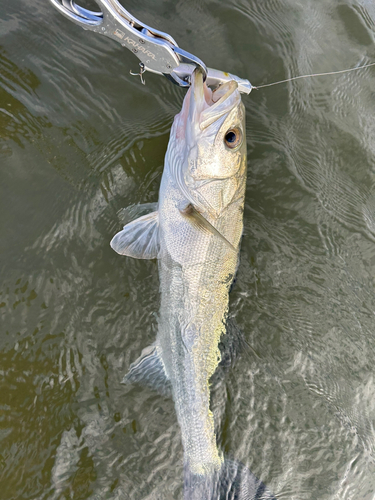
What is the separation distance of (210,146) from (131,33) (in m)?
0.77

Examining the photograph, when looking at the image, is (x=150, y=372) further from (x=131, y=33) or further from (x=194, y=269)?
(x=131, y=33)

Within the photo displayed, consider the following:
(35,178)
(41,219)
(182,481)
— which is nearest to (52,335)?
(41,219)

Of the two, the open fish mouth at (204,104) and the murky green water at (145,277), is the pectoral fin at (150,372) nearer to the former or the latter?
the murky green water at (145,277)

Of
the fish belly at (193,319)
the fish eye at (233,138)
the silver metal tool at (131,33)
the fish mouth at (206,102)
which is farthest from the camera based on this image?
the fish belly at (193,319)

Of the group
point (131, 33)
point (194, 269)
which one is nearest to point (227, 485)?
point (194, 269)

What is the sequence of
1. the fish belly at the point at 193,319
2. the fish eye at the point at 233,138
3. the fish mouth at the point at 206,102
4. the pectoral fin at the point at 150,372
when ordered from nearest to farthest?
the fish mouth at the point at 206,102, the fish eye at the point at 233,138, the fish belly at the point at 193,319, the pectoral fin at the point at 150,372

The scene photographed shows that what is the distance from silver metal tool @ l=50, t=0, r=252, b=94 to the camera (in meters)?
1.96

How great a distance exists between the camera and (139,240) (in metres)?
2.72

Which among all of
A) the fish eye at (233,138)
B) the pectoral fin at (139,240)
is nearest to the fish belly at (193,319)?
the pectoral fin at (139,240)

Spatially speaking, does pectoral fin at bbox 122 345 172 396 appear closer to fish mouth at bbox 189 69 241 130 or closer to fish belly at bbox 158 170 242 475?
fish belly at bbox 158 170 242 475

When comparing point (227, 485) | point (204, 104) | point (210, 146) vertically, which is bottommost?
point (227, 485)

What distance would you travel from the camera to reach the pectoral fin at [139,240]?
2.71m

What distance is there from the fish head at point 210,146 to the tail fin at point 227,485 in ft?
6.05

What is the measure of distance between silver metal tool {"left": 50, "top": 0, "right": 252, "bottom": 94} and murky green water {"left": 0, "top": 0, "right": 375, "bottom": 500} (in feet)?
2.72
